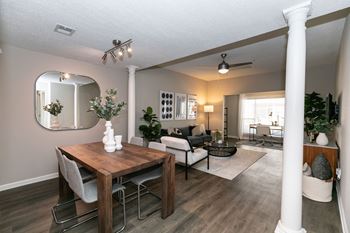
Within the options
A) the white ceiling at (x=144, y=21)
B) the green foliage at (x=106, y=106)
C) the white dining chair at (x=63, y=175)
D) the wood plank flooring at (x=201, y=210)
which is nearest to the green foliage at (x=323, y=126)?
the wood plank flooring at (x=201, y=210)

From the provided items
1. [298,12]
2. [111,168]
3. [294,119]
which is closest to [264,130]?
[294,119]

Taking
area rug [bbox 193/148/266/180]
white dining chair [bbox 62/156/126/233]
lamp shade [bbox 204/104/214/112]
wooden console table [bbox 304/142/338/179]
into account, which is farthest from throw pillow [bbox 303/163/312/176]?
lamp shade [bbox 204/104/214/112]

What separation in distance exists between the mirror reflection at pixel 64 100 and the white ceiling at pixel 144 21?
2.16ft

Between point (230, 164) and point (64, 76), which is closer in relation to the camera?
point (64, 76)

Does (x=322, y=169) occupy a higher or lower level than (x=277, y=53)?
lower

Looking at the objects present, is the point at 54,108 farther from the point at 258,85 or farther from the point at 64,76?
the point at 258,85

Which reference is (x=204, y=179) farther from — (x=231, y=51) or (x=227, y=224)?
(x=231, y=51)

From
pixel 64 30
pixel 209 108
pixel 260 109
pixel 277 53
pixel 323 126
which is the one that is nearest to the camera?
pixel 64 30

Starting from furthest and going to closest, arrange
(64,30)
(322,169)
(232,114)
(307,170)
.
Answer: (232,114)
(307,170)
(322,169)
(64,30)

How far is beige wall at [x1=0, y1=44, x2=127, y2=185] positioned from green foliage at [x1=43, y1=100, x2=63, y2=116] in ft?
0.75

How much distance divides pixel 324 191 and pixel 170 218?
233 centimetres

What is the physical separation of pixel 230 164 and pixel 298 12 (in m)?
3.34

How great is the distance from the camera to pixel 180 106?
247 inches

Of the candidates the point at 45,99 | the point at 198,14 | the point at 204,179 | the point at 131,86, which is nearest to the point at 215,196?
the point at 204,179
